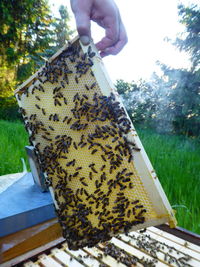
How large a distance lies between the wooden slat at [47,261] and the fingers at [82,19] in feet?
9.22

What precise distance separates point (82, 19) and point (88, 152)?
1.31 metres

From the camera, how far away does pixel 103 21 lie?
282 cm

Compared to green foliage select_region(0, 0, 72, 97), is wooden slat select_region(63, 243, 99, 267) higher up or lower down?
lower down

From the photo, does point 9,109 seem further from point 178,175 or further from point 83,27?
point 83,27

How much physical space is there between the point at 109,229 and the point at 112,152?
0.81 m

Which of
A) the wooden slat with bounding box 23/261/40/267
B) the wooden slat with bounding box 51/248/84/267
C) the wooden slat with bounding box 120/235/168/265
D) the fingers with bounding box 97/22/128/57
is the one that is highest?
the fingers with bounding box 97/22/128/57

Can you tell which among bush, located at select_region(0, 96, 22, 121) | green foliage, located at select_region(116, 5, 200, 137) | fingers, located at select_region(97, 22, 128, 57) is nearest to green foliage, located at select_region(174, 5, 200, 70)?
green foliage, located at select_region(116, 5, 200, 137)

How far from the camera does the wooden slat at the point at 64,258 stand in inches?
119

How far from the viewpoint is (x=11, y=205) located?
2.70 m

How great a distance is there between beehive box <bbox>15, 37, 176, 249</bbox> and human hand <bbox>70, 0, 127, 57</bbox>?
0.63 feet

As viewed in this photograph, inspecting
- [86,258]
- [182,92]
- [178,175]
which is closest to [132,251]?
[86,258]

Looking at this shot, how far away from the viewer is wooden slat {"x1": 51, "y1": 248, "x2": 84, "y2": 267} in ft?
9.93

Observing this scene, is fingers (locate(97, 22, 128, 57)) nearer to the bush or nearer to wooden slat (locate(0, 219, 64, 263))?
wooden slat (locate(0, 219, 64, 263))

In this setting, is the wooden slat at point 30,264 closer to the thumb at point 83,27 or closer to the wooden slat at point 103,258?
the wooden slat at point 103,258
